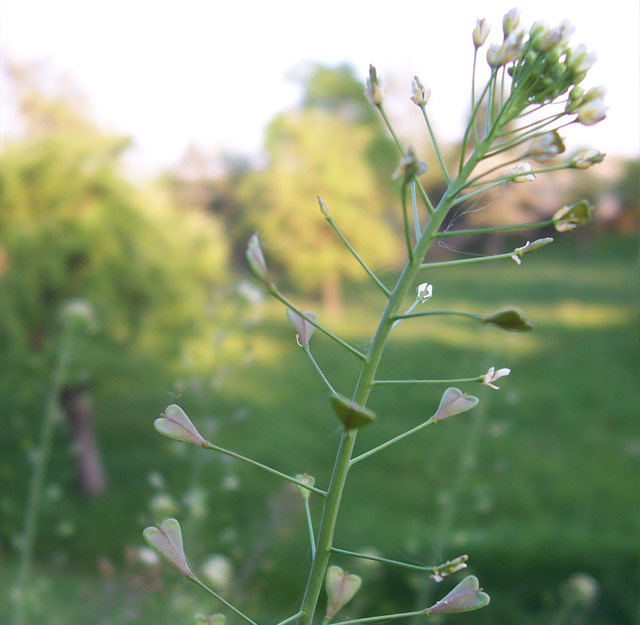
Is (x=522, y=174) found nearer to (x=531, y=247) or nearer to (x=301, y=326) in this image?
(x=531, y=247)

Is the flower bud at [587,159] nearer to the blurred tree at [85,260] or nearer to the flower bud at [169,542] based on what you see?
the flower bud at [169,542]

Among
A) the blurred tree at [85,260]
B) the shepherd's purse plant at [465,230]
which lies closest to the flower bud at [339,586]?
the shepherd's purse plant at [465,230]

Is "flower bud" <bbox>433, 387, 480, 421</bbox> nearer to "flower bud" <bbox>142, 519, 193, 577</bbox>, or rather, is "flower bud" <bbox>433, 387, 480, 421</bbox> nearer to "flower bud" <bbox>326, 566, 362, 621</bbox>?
"flower bud" <bbox>326, 566, 362, 621</bbox>

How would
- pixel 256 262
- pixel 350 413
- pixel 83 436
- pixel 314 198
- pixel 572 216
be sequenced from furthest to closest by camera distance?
pixel 314 198
pixel 83 436
pixel 572 216
pixel 256 262
pixel 350 413

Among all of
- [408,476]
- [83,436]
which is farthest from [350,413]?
[408,476]

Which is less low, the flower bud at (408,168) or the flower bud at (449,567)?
the flower bud at (408,168)

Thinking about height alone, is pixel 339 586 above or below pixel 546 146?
below
